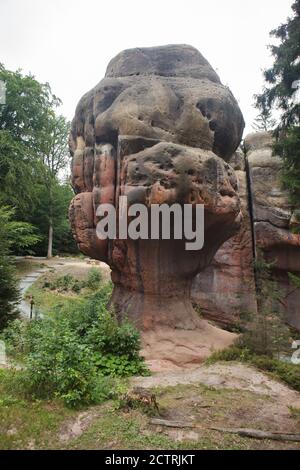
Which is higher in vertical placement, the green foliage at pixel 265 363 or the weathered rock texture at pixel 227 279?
the weathered rock texture at pixel 227 279

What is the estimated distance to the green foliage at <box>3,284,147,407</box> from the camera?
501 cm

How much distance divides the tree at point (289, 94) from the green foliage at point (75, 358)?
153 inches

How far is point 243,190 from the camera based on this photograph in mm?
14352

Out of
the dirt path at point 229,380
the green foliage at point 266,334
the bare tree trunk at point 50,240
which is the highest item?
the bare tree trunk at point 50,240

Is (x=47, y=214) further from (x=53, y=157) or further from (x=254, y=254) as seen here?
(x=254, y=254)

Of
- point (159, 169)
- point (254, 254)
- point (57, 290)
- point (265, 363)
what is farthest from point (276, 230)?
point (57, 290)

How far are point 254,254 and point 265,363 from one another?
715 cm

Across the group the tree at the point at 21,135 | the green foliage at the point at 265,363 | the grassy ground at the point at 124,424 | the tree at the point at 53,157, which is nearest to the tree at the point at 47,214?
the tree at the point at 53,157

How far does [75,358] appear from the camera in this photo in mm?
5195

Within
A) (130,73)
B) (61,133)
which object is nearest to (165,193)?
(130,73)

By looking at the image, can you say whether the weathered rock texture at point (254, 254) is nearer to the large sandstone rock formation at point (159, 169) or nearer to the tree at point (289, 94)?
the large sandstone rock formation at point (159, 169)

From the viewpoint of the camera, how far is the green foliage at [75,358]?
5008mm

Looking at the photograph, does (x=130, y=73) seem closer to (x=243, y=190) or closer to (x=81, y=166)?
(x=81, y=166)
